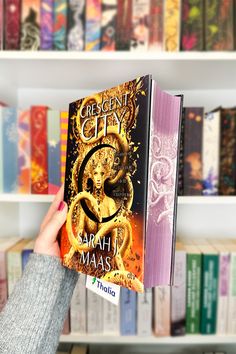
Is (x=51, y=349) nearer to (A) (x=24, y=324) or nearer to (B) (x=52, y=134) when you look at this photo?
(A) (x=24, y=324)

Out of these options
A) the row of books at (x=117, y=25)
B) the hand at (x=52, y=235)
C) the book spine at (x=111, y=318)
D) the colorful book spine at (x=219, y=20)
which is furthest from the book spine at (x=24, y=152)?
the colorful book spine at (x=219, y=20)

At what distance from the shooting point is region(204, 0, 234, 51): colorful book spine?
2.32ft

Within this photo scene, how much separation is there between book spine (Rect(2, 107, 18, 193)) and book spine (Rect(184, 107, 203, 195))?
0.43 metres

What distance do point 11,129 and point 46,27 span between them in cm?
26

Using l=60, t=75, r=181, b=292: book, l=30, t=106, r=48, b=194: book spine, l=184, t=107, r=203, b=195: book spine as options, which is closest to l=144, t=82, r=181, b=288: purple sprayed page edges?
l=60, t=75, r=181, b=292: book

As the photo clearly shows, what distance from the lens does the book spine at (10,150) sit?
779mm

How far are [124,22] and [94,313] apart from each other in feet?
2.42

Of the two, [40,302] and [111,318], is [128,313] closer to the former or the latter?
[111,318]

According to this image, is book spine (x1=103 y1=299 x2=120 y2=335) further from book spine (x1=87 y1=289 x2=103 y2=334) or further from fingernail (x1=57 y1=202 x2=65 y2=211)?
fingernail (x1=57 y1=202 x2=65 y2=211)

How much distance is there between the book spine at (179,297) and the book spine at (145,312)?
60mm

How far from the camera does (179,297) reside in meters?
0.80

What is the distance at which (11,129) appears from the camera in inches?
30.7

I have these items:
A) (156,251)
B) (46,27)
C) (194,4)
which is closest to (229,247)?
(156,251)

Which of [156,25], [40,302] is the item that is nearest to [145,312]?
[40,302]
